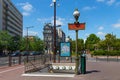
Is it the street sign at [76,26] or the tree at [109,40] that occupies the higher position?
the tree at [109,40]

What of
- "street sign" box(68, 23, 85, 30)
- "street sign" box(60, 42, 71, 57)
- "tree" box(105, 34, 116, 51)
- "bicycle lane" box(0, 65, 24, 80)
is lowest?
"bicycle lane" box(0, 65, 24, 80)

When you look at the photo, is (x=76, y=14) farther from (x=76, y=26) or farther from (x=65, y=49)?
(x=65, y=49)

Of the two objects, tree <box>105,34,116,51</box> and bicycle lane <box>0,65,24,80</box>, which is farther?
tree <box>105,34,116,51</box>

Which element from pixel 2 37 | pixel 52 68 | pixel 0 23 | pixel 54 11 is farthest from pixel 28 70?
pixel 0 23

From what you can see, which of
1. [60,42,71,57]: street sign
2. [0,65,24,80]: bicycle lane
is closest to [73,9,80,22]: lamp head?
[60,42,71,57]: street sign

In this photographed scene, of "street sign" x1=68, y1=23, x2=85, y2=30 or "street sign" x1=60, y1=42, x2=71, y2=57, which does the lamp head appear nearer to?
"street sign" x1=68, y1=23, x2=85, y2=30

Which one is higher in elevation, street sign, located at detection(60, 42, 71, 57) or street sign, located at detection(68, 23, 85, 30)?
street sign, located at detection(68, 23, 85, 30)

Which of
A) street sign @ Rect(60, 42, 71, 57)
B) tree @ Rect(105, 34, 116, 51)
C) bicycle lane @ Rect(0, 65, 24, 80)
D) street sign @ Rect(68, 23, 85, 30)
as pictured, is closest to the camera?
bicycle lane @ Rect(0, 65, 24, 80)

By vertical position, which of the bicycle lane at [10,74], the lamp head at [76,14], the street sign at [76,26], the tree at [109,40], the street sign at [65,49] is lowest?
the bicycle lane at [10,74]

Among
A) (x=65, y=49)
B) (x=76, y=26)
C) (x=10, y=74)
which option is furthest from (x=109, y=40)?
(x=10, y=74)

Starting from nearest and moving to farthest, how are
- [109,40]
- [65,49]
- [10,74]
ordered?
[10,74] < [65,49] < [109,40]

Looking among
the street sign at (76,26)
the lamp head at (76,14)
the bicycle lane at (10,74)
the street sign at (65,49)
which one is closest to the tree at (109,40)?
the street sign at (65,49)

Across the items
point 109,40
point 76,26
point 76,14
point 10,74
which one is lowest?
point 10,74

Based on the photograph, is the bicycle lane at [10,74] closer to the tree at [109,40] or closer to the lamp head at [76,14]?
the lamp head at [76,14]
